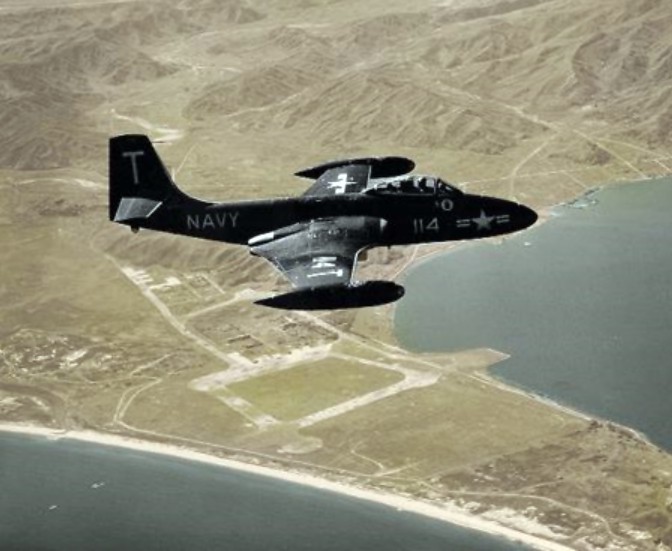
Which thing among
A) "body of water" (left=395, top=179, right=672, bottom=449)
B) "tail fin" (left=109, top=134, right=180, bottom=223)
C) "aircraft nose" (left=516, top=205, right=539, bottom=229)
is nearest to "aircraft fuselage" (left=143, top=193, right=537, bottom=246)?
"aircraft nose" (left=516, top=205, right=539, bottom=229)

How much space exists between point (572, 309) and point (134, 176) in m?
71.0

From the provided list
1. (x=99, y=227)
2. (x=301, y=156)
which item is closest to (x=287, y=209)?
(x=99, y=227)

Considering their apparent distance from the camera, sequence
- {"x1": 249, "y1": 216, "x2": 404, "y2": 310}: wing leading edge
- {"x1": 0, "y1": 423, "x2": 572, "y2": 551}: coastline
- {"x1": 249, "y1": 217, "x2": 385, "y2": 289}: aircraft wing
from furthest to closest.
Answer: {"x1": 0, "y1": 423, "x2": 572, "y2": 551}: coastline, {"x1": 249, "y1": 217, "x2": 385, "y2": 289}: aircraft wing, {"x1": 249, "y1": 216, "x2": 404, "y2": 310}: wing leading edge

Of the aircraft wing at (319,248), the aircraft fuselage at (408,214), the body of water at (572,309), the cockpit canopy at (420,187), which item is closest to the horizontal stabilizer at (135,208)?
the aircraft fuselage at (408,214)

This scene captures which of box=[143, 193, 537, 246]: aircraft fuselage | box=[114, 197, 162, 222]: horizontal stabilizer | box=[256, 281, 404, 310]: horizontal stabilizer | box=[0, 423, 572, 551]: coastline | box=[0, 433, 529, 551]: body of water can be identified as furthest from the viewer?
box=[0, 433, 529, 551]: body of water

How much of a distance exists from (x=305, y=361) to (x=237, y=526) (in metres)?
28.4

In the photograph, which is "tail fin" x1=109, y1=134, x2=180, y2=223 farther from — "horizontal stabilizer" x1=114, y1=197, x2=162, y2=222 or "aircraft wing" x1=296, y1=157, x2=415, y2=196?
"aircraft wing" x1=296, y1=157, x2=415, y2=196

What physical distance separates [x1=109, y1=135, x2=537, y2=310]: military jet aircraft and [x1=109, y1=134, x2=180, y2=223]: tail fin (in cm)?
7

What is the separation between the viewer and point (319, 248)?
2574 inches

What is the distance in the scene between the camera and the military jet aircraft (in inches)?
2418

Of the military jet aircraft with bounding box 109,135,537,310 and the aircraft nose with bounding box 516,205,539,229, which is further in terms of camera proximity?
the aircraft nose with bounding box 516,205,539,229

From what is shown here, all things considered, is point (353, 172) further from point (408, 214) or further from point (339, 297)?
point (339, 297)

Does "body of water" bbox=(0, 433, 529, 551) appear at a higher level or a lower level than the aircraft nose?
lower

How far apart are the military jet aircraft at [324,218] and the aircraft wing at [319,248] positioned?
0.06 meters
